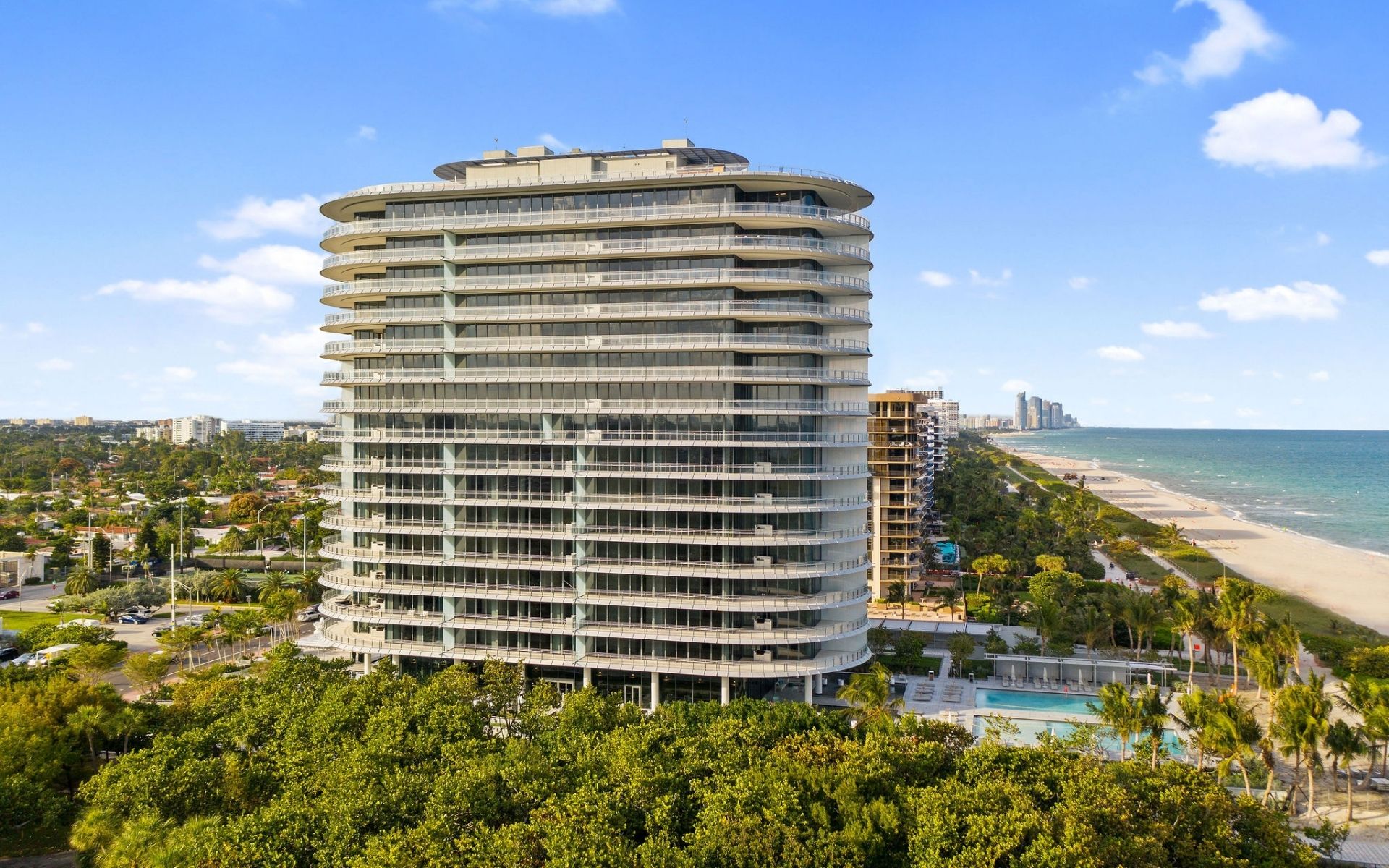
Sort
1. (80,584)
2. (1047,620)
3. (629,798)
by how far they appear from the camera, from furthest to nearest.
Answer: (80,584) < (1047,620) < (629,798)

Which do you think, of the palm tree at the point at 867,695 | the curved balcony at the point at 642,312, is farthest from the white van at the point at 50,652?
the palm tree at the point at 867,695

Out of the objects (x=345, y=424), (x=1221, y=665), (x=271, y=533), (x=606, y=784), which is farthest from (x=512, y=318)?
(x=271, y=533)

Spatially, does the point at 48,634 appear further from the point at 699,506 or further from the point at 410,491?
the point at 699,506

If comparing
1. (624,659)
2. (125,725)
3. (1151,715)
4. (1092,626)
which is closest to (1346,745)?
(1151,715)

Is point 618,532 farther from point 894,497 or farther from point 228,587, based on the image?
point 228,587

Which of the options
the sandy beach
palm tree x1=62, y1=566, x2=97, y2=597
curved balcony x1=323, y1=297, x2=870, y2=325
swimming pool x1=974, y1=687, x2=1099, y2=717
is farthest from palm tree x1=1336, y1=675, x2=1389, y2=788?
palm tree x1=62, y1=566, x2=97, y2=597

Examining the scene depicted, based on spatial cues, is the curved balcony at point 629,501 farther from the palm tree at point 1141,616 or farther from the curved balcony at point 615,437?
the palm tree at point 1141,616

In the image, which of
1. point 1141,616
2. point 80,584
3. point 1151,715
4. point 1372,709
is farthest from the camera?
point 80,584
